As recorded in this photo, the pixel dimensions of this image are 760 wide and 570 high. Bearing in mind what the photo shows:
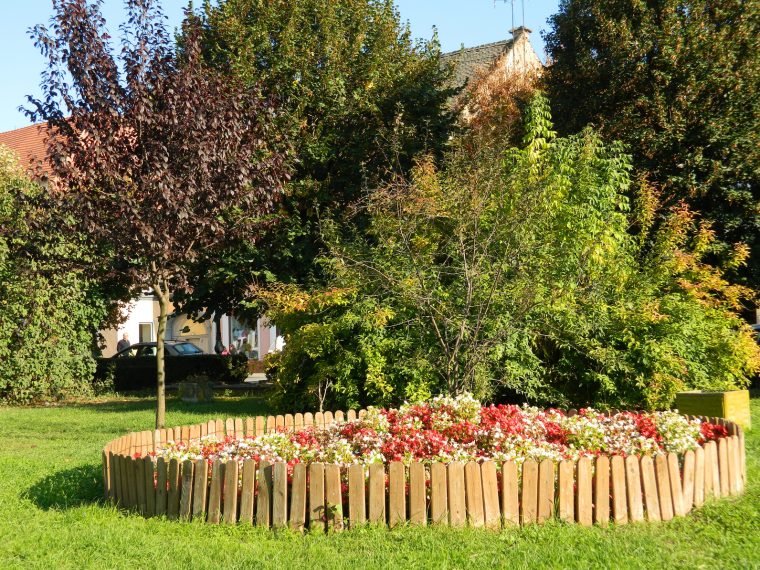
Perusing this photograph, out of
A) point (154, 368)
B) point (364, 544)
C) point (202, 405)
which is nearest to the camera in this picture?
point (364, 544)

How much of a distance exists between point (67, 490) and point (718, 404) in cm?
757

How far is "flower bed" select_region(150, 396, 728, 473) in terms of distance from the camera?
21.5 feet

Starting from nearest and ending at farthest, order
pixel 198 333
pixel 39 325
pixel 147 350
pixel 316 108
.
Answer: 1. pixel 39 325
2. pixel 316 108
3. pixel 147 350
4. pixel 198 333

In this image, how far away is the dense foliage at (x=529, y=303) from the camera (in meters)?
9.86

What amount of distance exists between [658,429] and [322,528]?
3.15 m

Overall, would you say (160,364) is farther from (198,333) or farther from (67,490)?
(198,333)

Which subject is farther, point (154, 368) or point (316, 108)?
point (154, 368)

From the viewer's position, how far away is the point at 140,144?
997 centimetres

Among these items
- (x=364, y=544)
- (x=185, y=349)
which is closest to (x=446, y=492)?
(x=364, y=544)

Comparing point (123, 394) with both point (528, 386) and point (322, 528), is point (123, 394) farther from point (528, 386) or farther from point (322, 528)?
point (322, 528)

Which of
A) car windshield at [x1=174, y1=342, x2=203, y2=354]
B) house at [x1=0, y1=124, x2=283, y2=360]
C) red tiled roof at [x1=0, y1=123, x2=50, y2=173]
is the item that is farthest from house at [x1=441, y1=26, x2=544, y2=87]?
red tiled roof at [x1=0, y1=123, x2=50, y2=173]

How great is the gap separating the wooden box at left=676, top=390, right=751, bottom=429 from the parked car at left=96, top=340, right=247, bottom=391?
41.3ft

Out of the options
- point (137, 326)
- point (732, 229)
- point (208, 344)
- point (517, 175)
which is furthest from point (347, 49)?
point (208, 344)

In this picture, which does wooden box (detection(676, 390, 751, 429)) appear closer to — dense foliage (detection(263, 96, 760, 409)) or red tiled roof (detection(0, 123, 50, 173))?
dense foliage (detection(263, 96, 760, 409))
